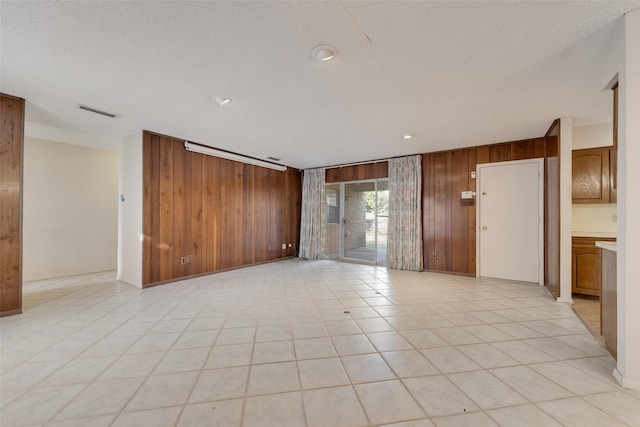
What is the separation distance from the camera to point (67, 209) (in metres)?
4.89

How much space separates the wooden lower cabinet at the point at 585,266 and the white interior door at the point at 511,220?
0.66m

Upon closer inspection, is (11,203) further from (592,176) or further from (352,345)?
(592,176)

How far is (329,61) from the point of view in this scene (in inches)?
84.6

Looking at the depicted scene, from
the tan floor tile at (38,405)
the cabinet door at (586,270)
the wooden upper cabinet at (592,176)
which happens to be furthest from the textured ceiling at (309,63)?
the tan floor tile at (38,405)

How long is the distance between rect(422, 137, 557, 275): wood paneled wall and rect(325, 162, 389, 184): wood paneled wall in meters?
0.93

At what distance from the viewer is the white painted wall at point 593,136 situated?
3695mm

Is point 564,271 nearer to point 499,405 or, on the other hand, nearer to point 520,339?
point 520,339

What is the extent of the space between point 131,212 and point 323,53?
4079mm

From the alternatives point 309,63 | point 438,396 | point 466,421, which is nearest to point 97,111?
point 309,63

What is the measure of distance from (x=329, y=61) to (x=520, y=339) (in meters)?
3.04

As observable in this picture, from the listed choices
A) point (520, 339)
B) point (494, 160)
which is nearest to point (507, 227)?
point (494, 160)

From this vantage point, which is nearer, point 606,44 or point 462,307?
point 606,44

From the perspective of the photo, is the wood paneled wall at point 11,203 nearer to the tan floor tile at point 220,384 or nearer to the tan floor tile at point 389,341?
the tan floor tile at point 220,384

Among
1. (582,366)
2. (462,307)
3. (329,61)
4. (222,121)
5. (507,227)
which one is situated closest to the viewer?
(582,366)
